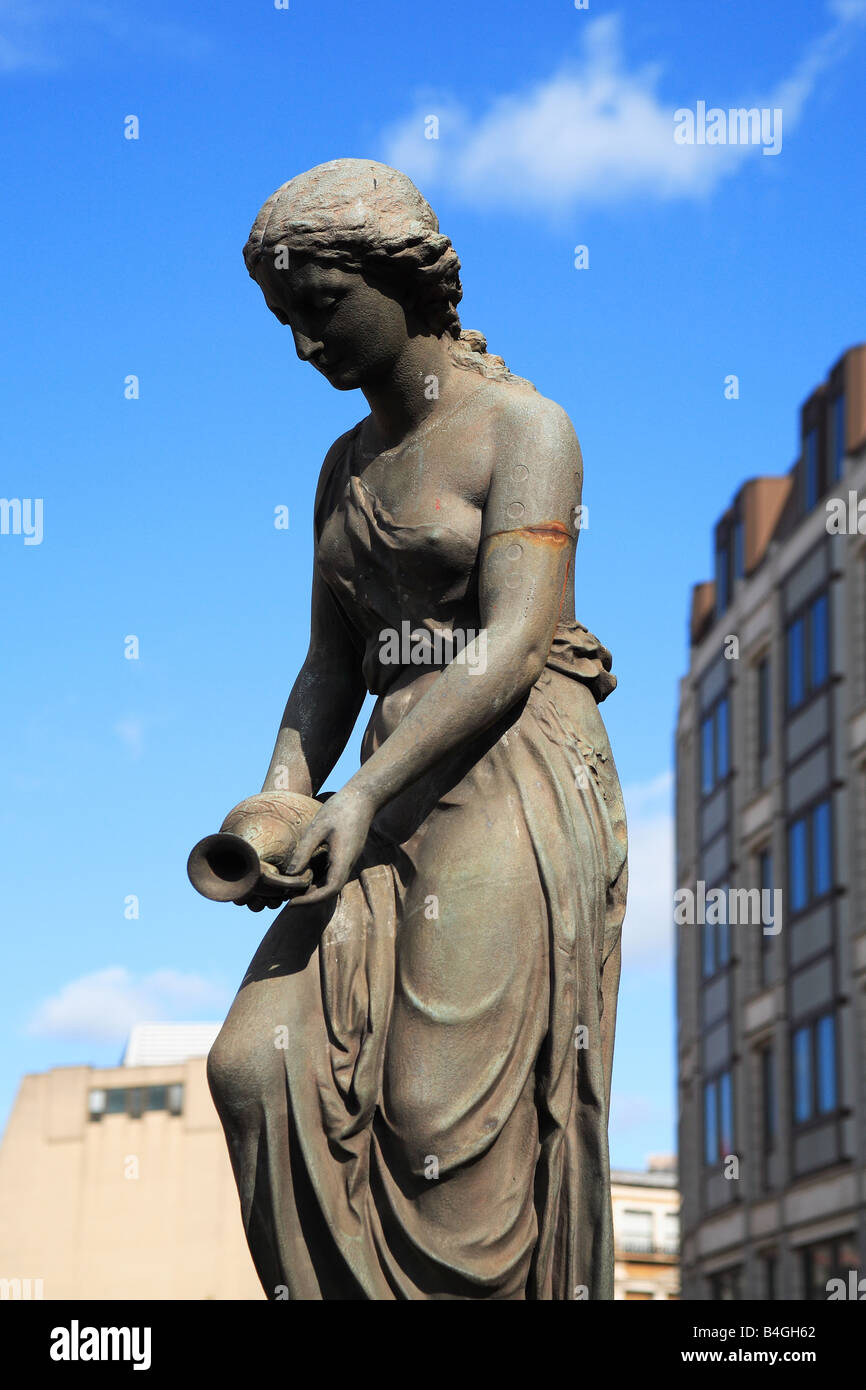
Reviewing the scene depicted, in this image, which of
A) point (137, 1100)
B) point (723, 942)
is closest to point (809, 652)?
point (723, 942)

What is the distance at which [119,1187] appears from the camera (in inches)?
2327

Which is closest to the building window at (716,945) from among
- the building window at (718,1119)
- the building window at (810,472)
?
the building window at (718,1119)

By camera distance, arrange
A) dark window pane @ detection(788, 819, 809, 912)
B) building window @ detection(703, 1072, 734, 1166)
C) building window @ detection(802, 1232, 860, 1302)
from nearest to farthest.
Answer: building window @ detection(802, 1232, 860, 1302) → dark window pane @ detection(788, 819, 809, 912) → building window @ detection(703, 1072, 734, 1166)

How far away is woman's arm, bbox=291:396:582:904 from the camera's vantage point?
4.34m

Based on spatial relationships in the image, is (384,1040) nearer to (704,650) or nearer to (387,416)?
(387,416)

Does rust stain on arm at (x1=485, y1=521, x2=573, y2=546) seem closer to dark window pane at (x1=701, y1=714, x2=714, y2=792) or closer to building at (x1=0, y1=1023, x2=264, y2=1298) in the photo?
dark window pane at (x1=701, y1=714, x2=714, y2=792)

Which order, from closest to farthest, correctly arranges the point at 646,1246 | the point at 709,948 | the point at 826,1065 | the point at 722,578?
the point at 826,1065, the point at 709,948, the point at 722,578, the point at 646,1246

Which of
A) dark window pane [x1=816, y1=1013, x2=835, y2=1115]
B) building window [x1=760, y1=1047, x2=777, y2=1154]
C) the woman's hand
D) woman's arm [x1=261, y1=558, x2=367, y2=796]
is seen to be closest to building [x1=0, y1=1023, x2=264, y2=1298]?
building window [x1=760, y1=1047, x2=777, y2=1154]

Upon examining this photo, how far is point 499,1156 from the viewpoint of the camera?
4359 mm

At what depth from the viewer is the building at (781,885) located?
38281 millimetres

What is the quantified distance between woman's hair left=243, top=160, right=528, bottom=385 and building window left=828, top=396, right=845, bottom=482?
35.5 metres

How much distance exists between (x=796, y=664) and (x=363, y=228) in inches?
1529

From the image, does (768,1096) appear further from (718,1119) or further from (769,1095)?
(718,1119)

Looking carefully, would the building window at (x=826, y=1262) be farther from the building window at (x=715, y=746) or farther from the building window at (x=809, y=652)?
the building window at (x=715, y=746)
